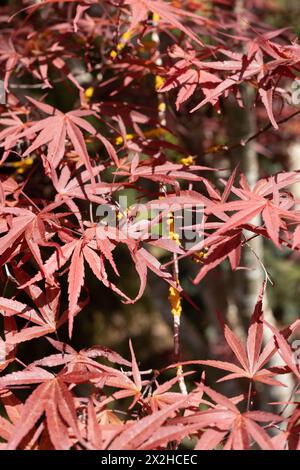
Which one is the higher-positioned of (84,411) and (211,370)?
(84,411)

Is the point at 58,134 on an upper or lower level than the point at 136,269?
upper

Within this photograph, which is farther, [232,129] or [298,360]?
[232,129]

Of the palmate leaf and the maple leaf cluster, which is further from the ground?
the palmate leaf

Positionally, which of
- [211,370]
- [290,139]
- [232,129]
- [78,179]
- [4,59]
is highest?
[4,59]

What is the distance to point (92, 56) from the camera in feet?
4.79

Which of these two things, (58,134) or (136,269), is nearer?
(136,269)

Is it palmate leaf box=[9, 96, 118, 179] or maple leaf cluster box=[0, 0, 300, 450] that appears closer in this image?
maple leaf cluster box=[0, 0, 300, 450]

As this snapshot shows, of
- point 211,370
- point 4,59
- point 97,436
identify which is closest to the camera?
point 97,436

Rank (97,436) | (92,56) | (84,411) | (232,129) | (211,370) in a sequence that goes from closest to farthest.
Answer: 1. (97,436)
2. (84,411)
3. (92,56)
4. (232,129)
5. (211,370)

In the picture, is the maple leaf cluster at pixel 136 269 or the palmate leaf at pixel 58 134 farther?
the palmate leaf at pixel 58 134

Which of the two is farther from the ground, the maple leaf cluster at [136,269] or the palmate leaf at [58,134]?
the palmate leaf at [58,134]

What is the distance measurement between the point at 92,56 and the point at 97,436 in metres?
1.07
